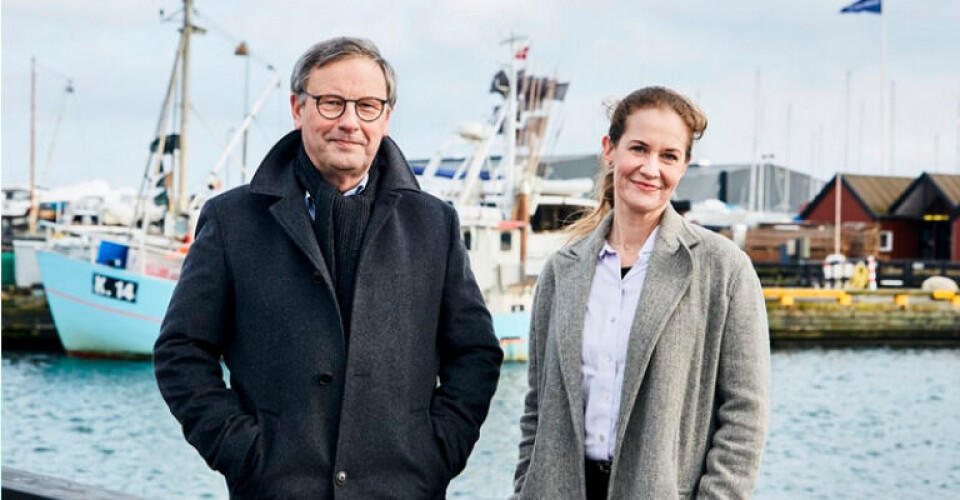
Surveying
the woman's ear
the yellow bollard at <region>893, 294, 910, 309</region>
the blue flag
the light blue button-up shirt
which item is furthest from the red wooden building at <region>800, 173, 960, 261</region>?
the light blue button-up shirt

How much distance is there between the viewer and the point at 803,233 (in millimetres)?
36219

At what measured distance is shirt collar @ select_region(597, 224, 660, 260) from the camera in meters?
2.50

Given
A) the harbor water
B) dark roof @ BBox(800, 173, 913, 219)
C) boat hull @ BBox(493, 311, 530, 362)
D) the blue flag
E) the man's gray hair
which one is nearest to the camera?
the man's gray hair

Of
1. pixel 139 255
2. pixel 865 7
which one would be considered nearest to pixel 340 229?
pixel 139 255

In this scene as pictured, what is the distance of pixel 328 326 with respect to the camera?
92.9 inches

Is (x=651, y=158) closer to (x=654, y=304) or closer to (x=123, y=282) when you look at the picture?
(x=654, y=304)

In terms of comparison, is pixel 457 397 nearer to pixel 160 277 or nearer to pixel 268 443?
pixel 268 443

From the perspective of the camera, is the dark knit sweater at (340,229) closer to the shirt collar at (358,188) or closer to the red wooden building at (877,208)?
the shirt collar at (358,188)

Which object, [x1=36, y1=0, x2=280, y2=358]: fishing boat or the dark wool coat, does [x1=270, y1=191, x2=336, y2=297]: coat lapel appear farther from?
[x1=36, y1=0, x2=280, y2=358]: fishing boat

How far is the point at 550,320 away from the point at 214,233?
2.50ft

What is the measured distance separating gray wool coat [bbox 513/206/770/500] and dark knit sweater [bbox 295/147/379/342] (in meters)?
0.47

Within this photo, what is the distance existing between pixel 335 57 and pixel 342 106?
10 centimetres

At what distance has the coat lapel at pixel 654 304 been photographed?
7.77ft

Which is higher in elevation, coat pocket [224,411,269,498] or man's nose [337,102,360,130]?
man's nose [337,102,360,130]
